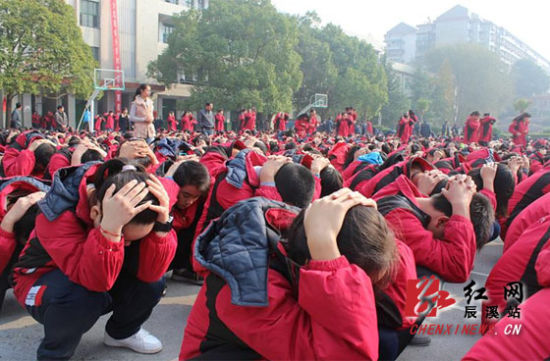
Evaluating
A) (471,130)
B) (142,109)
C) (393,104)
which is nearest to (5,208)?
(142,109)

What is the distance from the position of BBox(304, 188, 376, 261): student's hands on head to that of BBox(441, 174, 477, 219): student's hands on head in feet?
3.28

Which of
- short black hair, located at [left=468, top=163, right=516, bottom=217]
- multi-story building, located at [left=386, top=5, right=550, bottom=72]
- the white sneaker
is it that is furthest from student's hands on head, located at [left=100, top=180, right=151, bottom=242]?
multi-story building, located at [left=386, top=5, right=550, bottom=72]

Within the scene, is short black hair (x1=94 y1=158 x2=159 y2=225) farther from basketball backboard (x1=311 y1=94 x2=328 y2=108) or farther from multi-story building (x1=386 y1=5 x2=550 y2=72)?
multi-story building (x1=386 y1=5 x2=550 y2=72)

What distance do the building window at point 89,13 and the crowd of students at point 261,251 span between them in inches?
842

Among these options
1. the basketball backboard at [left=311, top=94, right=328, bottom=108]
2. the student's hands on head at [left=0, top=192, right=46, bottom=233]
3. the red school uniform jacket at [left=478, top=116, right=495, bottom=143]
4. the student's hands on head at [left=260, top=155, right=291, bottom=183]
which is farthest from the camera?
the basketball backboard at [left=311, top=94, right=328, bottom=108]

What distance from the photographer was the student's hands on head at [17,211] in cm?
240

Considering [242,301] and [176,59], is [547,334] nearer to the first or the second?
[242,301]

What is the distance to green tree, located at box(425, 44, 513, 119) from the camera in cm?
4831

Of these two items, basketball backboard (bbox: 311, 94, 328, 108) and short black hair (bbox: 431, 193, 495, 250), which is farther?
basketball backboard (bbox: 311, 94, 328, 108)

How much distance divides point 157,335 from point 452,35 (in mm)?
74167

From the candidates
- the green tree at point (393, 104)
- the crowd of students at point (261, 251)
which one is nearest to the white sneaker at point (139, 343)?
the crowd of students at point (261, 251)

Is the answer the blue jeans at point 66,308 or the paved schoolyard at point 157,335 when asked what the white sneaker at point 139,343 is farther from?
the blue jeans at point 66,308

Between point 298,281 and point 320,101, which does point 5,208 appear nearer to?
point 298,281

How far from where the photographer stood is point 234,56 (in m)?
22.3
